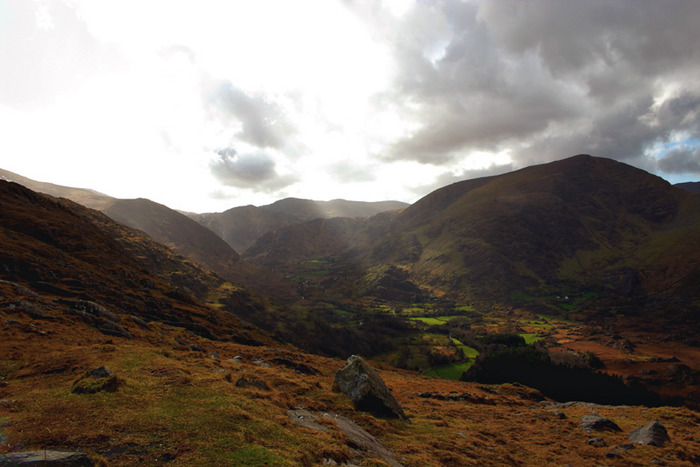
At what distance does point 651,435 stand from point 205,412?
3783 centimetres

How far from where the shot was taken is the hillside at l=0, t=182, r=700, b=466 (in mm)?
12016

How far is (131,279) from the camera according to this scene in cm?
6775

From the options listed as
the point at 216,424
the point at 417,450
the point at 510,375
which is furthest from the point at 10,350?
the point at 510,375

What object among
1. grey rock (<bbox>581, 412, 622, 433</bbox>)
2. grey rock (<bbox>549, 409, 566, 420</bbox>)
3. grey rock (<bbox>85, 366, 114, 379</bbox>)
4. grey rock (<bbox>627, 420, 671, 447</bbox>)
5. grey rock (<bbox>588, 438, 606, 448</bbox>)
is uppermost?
grey rock (<bbox>85, 366, 114, 379</bbox>)

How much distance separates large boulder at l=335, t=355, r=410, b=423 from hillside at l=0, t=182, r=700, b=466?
83 cm

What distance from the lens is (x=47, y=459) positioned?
27.9 feet

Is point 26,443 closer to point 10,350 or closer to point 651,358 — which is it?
point 10,350

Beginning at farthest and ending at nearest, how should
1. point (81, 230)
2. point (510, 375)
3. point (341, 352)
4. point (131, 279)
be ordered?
point (341, 352) → point (510, 375) → point (81, 230) → point (131, 279)

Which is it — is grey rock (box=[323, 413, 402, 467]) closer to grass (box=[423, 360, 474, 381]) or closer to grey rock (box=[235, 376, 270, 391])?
grey rock (box=[235, 376, 270, 391])

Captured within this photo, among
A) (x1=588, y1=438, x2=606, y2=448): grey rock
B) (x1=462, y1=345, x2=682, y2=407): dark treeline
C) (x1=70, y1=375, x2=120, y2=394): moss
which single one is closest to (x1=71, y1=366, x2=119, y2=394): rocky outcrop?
(x1=70, y1=375, x2=120, y2=394): moss

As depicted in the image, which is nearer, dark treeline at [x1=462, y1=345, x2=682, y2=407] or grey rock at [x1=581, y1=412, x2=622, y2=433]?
grey rock at [x1=581, y1=412, x2=622, y2=433]

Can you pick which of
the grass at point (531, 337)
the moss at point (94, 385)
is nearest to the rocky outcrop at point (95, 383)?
the moss at point (94, 385)

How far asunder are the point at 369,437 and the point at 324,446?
5.85 meters

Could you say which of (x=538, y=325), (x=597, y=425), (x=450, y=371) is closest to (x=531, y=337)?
(x=538, y=325)
